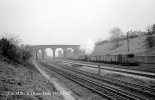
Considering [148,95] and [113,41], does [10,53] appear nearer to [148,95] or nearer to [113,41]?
[148,95]

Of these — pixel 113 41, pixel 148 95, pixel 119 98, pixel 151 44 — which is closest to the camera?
pixel 119 98

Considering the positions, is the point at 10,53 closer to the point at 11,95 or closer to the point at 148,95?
the point at 11,95

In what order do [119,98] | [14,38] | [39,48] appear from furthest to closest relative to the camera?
[39,48]
[14,38]
[119,98]

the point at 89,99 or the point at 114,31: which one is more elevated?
the point at 114,31

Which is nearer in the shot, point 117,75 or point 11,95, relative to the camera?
point 11,95

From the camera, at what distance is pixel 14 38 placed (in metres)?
32.8

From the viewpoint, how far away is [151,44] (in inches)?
1694

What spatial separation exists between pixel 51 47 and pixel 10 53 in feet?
245

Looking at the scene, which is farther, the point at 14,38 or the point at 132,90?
the point at 14,38

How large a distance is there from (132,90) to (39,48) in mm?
90253

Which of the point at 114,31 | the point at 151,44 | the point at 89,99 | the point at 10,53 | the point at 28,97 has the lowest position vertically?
the point at 89,99

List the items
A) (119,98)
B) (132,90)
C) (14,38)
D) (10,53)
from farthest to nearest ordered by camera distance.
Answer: (14,38), (10,53), (132,90), (119,98)

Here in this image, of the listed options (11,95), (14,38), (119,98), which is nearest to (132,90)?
(119,98)

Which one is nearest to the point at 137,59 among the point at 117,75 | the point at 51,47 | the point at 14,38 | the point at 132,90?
the point at 117,75
